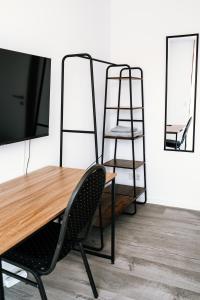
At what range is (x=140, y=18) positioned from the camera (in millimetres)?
3432

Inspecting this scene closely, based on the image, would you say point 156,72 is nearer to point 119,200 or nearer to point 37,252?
point 119,200

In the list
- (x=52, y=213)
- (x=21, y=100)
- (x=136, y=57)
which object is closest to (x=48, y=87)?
(x=21, y=100)

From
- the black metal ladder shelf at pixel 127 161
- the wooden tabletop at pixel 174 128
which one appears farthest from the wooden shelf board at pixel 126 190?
the wooden tabletop at pixel 174 128

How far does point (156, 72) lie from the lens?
344cm

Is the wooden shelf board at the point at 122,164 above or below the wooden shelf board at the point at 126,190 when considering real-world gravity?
above

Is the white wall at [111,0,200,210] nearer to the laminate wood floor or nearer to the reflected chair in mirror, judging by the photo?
the reflected chair in mirror

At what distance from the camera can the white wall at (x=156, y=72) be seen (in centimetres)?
334

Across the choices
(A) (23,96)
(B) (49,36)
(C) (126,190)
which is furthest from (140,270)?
(B) (49,36)

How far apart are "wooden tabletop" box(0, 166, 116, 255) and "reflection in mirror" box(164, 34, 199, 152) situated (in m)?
1.53

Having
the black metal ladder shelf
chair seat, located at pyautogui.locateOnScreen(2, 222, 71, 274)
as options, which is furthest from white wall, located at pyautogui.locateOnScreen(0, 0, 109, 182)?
chair seat, located at pyautogui.locateOnScreen(2, 222, 71, 274)

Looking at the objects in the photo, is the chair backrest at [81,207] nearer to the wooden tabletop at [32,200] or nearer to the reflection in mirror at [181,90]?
the wooden tabletop at [32,200]

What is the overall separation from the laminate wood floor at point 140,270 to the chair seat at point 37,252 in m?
0.47

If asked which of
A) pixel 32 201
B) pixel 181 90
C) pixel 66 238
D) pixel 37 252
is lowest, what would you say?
pixel 37 252

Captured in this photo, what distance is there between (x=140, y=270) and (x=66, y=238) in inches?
39.4
